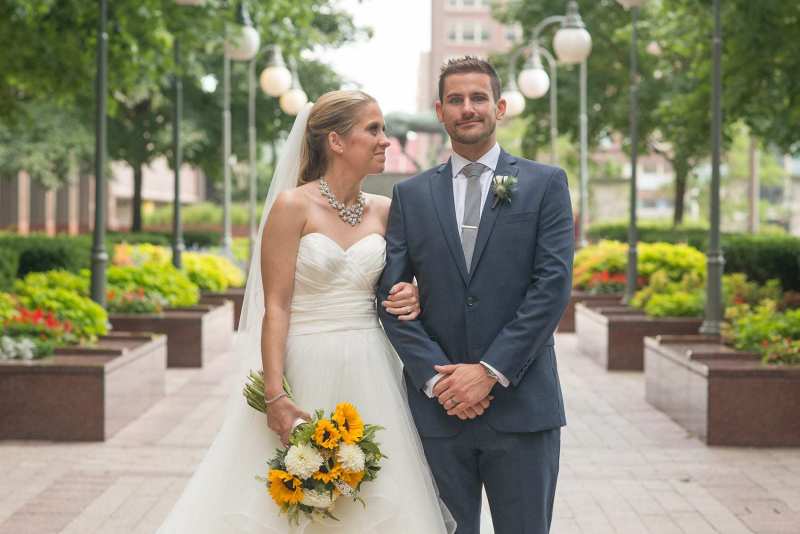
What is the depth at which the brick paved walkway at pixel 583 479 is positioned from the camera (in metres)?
7.30

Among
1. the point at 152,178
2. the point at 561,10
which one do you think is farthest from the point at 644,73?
the point at 152,178

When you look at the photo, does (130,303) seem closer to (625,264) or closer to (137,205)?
(625,264)

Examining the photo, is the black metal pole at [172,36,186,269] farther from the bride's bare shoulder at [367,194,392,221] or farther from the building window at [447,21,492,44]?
the building window at [447,21,492,44]

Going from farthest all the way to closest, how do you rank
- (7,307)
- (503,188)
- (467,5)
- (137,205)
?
(467,5) < (137,205) < (7,307) < (503,188)

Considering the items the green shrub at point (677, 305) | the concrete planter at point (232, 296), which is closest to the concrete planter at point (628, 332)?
the green shrub at point (677, 305)

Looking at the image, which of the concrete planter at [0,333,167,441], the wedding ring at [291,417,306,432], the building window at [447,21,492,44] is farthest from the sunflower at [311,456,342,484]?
the building window at [447,21,492,44]

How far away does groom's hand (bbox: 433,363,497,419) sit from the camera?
425 cm

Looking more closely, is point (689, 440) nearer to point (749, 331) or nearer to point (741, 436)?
point (741, 436)

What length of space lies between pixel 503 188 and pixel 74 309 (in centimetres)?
855

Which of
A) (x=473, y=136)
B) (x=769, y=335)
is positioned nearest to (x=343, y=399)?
(x=473, y=136)

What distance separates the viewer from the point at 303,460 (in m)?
4.46

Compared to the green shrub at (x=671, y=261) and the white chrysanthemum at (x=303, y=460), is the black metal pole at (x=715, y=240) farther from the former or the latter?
the white chrysanthemum at (x=303, y=460)

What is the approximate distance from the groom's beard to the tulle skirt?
0.89m

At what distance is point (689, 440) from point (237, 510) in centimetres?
616
